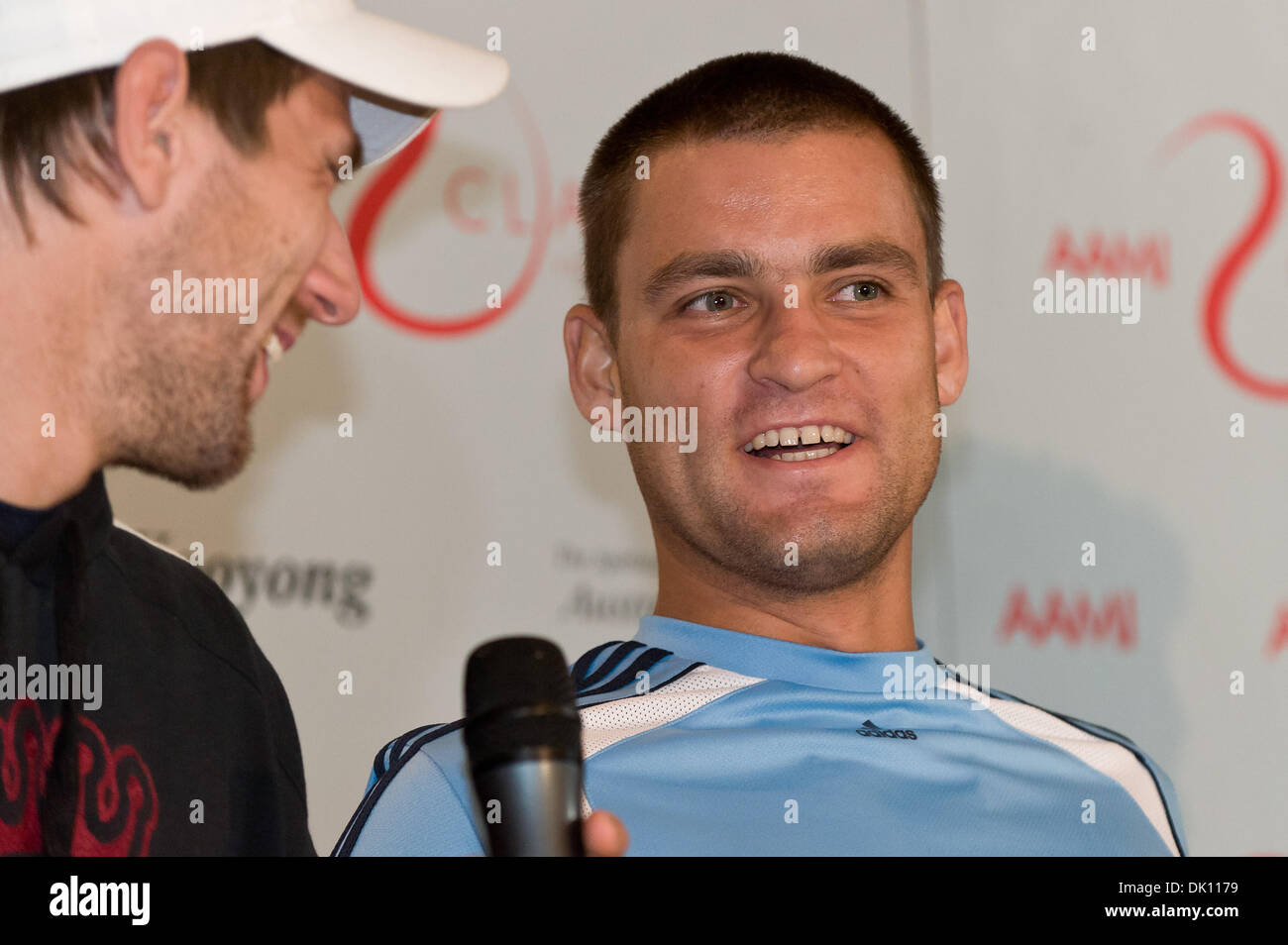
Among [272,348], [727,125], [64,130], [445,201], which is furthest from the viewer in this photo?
[445,201]

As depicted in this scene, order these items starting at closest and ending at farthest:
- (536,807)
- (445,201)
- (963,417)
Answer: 1. (536,807)
2. (445,201)
3. (963,417)

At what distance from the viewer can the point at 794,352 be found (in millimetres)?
1056

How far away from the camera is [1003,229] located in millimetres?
1862

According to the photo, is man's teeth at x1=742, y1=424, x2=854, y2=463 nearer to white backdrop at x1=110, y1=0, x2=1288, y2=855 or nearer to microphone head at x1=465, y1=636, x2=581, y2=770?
microphone head at x1=465, y1=636, x2=581, y2=770

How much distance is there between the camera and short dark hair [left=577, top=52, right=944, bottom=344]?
3.85 ft

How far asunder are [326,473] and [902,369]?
0.72m

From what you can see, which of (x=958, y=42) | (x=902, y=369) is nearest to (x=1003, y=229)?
(x=958, y=42)

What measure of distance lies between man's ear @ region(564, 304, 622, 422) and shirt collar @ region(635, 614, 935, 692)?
23cm

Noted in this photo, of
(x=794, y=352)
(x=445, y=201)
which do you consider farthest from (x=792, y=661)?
(x=445, y=201)

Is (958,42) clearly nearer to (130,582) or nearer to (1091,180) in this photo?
(1091,180)

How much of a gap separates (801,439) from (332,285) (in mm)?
383

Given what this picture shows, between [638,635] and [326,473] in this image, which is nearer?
[638,635]

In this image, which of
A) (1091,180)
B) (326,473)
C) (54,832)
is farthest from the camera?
(1091,180)

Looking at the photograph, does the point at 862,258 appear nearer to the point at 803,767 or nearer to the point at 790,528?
the point at 790,528
